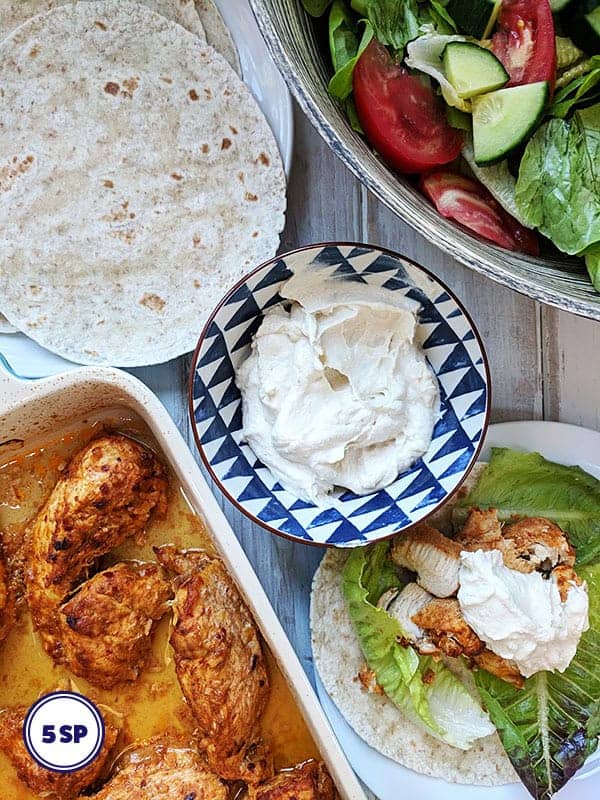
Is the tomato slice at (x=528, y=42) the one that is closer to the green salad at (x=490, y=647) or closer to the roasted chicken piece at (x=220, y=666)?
the green salad at (x=490, y=647)

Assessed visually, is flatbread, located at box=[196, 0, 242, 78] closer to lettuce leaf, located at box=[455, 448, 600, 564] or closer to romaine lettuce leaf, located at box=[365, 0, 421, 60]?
romaine lettuce leaf, located at box=[365, 0, 421, 60]

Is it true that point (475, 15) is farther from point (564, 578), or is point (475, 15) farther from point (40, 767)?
point (40, 767)

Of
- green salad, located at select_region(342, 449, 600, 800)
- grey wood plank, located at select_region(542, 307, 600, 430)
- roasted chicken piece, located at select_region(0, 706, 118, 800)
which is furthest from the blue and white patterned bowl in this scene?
roasted chicken piece, located at select_region(0, 706, 118, 800)

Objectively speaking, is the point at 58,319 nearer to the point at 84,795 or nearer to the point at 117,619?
the point at 117,619

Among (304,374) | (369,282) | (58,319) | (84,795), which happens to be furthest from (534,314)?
(84,795)

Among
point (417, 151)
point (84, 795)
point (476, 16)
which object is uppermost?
point (476, 16)

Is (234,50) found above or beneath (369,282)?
above

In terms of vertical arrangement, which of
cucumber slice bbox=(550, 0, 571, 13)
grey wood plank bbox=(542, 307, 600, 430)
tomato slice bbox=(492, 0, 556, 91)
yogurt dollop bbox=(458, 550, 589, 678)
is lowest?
yogurt dollop bbox=(458, 550, 589, 678)

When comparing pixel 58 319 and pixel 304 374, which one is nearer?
pixel 304 374
